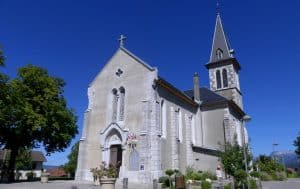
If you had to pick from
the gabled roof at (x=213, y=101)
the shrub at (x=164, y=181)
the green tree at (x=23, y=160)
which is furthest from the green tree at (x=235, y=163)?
the green tree at (x=23, y=160)

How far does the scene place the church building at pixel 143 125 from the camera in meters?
23.2

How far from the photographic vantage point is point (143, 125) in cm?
2353

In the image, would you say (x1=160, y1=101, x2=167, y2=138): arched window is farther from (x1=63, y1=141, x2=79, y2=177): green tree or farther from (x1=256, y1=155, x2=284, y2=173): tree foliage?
(x1=63, y1=141, x2=79, y2=177): green tree

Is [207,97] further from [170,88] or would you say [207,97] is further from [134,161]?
[134,161]

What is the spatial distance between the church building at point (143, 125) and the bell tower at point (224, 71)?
10898mm

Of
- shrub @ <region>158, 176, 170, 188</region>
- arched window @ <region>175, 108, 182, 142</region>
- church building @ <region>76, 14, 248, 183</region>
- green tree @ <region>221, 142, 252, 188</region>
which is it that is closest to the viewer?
green tree @ <region>221, 142, 252, 188</region>

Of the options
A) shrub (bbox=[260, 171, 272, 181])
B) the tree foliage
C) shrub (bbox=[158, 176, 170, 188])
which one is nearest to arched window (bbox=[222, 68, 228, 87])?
the tree foliage

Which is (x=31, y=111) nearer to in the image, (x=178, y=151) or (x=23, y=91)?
(x=23, y=91)

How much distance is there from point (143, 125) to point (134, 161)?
10.1 feet

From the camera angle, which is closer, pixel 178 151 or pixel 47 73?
pixel 178 151

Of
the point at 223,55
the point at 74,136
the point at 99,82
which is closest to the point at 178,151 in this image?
the point at 99,82

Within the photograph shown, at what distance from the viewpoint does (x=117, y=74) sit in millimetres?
27469

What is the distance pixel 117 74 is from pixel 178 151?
9512 mm

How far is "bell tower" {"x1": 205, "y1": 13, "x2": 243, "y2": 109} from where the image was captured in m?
43.5
